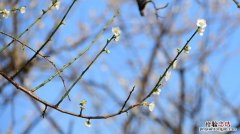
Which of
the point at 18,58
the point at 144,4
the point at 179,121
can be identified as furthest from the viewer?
the point at 179,121

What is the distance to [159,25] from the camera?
623 centimetres

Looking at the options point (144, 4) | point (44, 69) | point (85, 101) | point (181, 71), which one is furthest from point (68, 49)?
point (85, 101)

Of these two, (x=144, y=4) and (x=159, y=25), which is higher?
(x=159, y=25)

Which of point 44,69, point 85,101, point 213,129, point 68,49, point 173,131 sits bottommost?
point 85,101

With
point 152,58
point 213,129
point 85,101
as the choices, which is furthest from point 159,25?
point 85,101

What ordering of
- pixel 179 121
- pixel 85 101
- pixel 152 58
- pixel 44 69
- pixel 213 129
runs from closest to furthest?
pixel 85 101 → pixel 213 129 → pixel 179 121 → pixel 44 69 → pixel 152 58

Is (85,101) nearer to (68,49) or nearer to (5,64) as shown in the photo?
(5,64)

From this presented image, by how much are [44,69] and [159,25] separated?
1.80m

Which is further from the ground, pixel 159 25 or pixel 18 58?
pixel 159 25

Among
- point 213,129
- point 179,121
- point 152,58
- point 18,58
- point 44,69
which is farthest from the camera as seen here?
point 152,58

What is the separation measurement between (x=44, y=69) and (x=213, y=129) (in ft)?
9.45

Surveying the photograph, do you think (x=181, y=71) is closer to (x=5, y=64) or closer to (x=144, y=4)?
(x=5, y=64)

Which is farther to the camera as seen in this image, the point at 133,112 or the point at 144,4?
the point at 133,112

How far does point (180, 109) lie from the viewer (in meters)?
5.46
